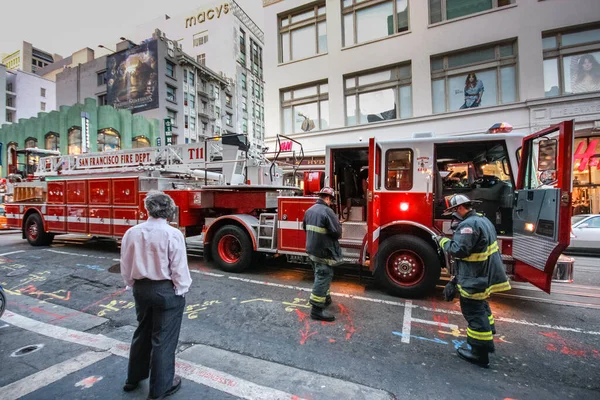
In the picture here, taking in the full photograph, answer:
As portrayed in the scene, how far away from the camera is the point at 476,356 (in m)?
3.01

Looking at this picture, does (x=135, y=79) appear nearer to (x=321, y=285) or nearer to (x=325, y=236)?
(x=325, y=236)

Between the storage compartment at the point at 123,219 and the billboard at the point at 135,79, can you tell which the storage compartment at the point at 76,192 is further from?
the billboard at the point at 135,79

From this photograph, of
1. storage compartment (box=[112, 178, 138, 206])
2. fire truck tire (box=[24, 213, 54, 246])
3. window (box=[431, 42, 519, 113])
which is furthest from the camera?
window (box=[431, 42, 519, 113])

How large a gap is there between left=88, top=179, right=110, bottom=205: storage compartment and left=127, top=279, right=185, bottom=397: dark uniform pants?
7.26 m

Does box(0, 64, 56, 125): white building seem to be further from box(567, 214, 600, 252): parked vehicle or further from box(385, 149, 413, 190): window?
box(567, 214, 600, 252): parked vehicle

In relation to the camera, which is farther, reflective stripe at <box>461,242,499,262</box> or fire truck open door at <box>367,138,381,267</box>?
fire truck open door at <box>367,138,381,267</box>

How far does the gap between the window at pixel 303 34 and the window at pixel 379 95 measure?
106 inches

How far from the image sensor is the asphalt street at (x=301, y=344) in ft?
8.53

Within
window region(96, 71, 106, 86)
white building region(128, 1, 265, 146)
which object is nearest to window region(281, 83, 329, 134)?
white building region(128, 1, 265, 146)

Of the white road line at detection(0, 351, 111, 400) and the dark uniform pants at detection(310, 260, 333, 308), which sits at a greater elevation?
the dark uniform pants at detection(310, 260, 333, 308)

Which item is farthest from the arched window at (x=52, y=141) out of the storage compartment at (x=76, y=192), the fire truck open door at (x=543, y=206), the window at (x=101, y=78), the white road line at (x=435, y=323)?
the fire truck open door at (x=543, y=206)

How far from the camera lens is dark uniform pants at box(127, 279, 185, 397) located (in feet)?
7.76

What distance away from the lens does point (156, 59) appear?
1169 inches

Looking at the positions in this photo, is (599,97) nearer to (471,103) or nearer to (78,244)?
(471,103)
